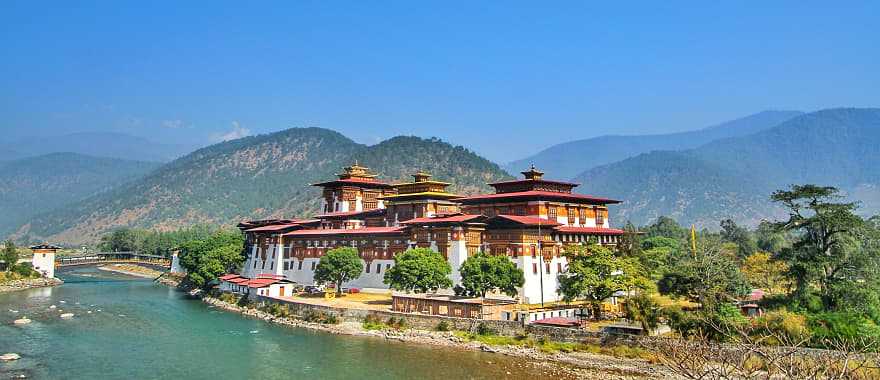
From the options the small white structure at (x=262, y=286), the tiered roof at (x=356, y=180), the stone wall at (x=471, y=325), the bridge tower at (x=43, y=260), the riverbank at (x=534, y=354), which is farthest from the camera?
the bridge tower at (x=43, y=260)

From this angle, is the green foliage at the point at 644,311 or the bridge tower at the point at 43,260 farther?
the bridge tower at the point at 43,260

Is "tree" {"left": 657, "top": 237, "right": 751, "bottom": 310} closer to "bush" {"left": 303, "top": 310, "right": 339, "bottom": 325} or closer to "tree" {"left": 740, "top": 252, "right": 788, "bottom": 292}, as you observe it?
"tree" {"left": 740, "top": 252, "right": 788, "bottom": 292}

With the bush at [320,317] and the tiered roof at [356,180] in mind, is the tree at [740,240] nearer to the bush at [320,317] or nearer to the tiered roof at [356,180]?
the tiered roof at [356,180]

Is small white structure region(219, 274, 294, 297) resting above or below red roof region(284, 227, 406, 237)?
below

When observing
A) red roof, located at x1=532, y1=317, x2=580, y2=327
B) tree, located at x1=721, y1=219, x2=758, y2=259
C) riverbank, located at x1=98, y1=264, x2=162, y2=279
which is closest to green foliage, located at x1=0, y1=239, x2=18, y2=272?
riverbank, located at x1=98, y1=264, x2=162, y2=279

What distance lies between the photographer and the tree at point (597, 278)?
4966 cm

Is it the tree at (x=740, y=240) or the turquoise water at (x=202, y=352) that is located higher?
the tree at (x=740, y=240)

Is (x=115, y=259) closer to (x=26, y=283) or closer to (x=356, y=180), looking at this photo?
(x=26, y=283)

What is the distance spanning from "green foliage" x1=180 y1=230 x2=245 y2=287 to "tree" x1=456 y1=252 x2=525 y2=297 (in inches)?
1329

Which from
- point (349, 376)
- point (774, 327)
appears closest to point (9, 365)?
point (349, 376)

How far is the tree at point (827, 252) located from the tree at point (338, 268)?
35.9 m

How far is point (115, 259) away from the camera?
133250 millimetres

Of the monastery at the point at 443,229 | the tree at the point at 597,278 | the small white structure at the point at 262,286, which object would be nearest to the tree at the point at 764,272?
the monastery at the point at 443,229

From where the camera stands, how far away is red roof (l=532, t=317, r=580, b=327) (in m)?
45.0
